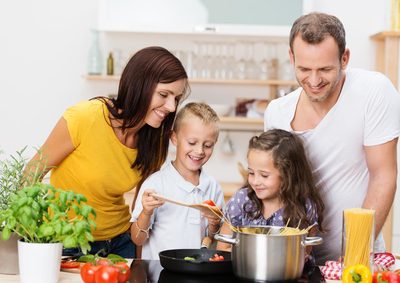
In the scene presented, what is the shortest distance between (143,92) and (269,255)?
0.97 meters

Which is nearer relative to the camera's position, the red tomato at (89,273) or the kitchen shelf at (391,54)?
the red tomato at (89,273)

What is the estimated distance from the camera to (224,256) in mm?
2348

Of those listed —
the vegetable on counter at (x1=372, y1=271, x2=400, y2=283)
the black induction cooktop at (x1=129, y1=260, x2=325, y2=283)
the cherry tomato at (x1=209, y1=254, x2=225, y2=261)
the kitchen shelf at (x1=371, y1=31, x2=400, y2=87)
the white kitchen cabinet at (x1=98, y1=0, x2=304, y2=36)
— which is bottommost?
the black induction cooktop at (x1=129, y1=260, x2=325, y2=283)

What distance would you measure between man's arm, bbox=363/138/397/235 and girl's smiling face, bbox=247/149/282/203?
1.09ft

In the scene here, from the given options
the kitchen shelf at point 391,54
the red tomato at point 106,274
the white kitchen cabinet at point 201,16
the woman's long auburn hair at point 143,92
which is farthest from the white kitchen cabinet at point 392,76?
the red tomato at point 106,274

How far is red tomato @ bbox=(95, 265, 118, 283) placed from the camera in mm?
2043

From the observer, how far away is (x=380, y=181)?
2.65 meters

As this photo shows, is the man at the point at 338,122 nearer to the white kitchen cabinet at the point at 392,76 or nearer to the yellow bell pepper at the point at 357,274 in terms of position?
the yellow bell pepper at the point at 357,274

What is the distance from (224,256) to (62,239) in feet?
1.81

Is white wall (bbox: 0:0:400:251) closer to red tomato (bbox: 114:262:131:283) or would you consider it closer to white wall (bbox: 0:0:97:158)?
white wall (bbox: 0:0:97:158)

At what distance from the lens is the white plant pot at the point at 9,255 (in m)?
2.20

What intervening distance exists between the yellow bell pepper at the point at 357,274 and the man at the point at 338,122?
57 centimetres

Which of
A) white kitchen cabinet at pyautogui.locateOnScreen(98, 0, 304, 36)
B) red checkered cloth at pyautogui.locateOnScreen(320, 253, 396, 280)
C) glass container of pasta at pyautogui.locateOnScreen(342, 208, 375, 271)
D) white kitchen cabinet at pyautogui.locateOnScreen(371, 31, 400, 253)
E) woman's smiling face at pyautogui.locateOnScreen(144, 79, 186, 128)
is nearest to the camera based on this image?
glass container of pasta at pyautogui.locateOnScreen(342, 208, 375, 271)

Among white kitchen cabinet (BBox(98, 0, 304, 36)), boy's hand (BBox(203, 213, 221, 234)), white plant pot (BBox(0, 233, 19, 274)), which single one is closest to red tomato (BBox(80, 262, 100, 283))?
white plant pot (BBox(0, 233, 19, 274))
